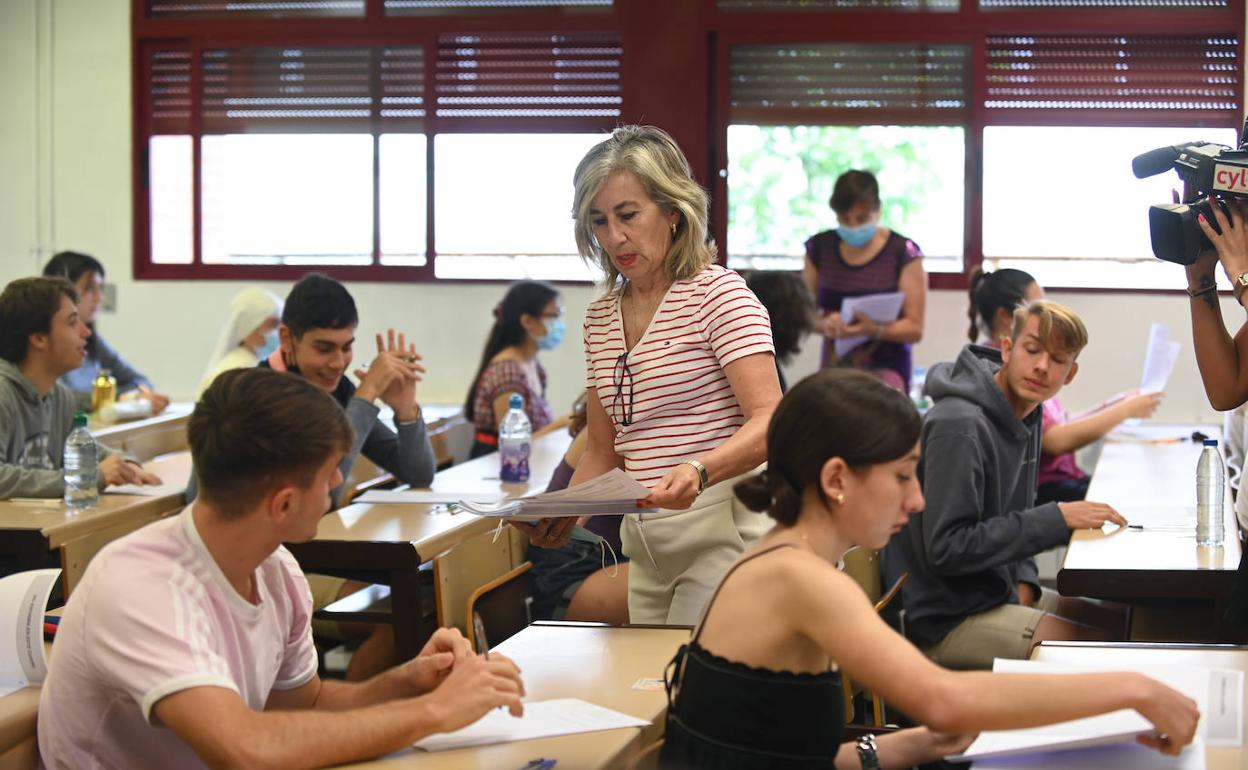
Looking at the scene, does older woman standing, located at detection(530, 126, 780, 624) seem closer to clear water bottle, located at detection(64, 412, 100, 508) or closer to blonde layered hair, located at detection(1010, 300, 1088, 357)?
blonde layered hair, located at detection(1010, 300, 1088, 357)

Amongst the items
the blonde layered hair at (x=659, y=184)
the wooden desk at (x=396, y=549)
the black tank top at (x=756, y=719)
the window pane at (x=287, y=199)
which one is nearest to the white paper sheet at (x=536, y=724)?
the black tank top at (x=756, y=719)

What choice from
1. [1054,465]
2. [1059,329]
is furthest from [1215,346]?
[1054,465]

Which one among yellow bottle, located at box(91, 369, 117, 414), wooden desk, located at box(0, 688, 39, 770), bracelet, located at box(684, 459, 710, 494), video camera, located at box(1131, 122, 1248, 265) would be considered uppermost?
video camera, located at box(1131, 122, 1248, 265)

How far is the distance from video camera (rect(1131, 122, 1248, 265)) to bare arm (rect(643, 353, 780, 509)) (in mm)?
787

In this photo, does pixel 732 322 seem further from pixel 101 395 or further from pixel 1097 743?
pixel 101 395

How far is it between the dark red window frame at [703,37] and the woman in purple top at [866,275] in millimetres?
928

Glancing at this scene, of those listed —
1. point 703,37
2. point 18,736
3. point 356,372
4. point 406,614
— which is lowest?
point 406,614

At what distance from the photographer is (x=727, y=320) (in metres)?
2.50

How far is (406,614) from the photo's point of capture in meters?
3.46

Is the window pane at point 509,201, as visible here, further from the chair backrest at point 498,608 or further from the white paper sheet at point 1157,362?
the chair backrest at point 498,608

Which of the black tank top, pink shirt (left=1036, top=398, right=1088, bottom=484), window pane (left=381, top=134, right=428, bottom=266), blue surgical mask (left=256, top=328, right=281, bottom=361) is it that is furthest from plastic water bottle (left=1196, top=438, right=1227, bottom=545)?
window pane (left=381, top=134, right=428, bottom=266)

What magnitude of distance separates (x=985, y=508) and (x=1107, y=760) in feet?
5.13

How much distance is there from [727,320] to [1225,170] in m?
0.96

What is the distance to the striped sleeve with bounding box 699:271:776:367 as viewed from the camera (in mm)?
2486
